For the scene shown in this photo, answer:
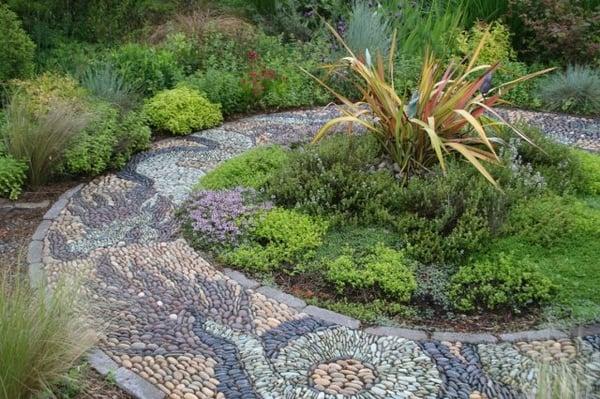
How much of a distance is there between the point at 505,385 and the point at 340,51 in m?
5.73

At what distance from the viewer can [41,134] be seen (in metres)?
4.99

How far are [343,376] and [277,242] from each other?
1.28 m

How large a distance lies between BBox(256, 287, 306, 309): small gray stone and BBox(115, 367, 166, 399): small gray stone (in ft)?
3.20

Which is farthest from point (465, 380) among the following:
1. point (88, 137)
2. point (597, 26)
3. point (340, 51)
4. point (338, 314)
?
point (597, 26)

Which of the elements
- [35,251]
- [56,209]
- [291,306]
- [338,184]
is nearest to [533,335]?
[291,306]

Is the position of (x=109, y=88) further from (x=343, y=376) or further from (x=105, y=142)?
(x=343, y=376)

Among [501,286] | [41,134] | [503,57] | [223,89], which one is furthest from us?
[503,57]

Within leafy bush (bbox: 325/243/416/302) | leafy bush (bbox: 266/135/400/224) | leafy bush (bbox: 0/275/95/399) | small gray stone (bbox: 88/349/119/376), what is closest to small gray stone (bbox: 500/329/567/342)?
leafy bush (bbox: 325/243/416/302)

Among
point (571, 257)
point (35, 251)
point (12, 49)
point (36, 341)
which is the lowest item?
point (35, 251)

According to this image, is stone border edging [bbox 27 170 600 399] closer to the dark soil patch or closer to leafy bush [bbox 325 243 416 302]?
the dark soil patch

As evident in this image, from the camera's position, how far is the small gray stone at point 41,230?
4.39 metres

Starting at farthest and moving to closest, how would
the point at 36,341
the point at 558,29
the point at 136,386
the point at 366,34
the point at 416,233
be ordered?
the point at 558,29 < the point at 366,34 < the point at 416,233 < the point at 136,386 < the point at 36,341

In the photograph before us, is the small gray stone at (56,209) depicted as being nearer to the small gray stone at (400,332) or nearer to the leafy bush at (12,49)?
the leafy bush at (12,49)

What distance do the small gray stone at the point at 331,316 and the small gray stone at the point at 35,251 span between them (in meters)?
1.73
